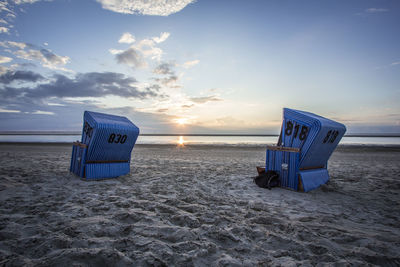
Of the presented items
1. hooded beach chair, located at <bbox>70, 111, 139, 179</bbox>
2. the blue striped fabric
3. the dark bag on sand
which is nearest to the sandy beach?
the dark bag on sand

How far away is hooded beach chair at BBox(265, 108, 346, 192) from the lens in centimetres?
696

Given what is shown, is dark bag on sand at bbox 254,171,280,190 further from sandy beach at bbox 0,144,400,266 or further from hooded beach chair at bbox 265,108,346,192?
sandy beach at bbox 0,144,400,266

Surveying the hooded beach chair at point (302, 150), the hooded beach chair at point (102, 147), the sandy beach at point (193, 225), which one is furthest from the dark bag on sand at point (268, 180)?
the hooded beach chair at point (102, 147)

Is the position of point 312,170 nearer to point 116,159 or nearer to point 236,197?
point 236,197

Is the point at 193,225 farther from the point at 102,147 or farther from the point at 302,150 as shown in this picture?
the point at 102,147

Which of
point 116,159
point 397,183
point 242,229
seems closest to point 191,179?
point 116,159

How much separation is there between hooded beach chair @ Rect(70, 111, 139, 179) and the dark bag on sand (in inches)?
235

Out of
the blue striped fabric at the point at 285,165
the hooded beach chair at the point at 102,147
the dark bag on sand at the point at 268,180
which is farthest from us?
the hooded beach chair at the point at 102,147

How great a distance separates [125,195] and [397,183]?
10.7m

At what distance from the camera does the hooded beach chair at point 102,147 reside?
319 inches

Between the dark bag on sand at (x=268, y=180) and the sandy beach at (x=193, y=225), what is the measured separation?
0.92ft

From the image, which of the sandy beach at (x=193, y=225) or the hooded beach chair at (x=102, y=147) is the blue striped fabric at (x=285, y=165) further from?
the hooded beach chair at (x=102, y=147)

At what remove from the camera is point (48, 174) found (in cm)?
888

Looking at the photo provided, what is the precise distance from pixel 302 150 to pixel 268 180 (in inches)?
64.9
